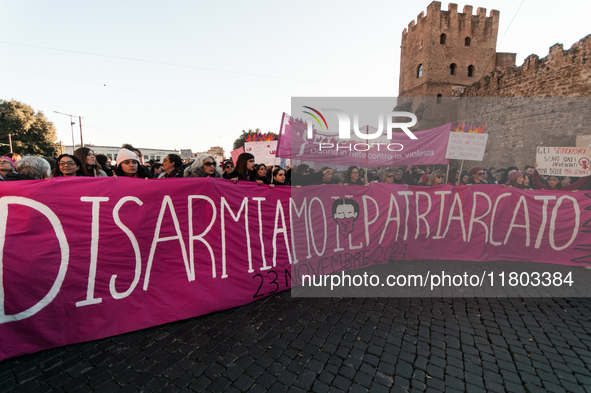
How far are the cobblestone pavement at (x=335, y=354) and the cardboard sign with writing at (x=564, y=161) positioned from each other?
207 inches

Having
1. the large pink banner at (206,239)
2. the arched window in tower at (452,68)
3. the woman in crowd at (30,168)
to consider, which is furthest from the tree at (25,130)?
the arched window in tower at (452,68)

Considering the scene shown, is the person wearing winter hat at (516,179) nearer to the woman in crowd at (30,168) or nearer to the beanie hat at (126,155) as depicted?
the beanie hat at (126,155)

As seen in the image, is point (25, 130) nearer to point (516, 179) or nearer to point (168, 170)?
point (168, 170)

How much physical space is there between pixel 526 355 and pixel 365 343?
1.42 metres

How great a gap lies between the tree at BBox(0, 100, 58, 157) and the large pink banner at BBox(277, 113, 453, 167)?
40302mm

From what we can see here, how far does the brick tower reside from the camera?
30.1 meters

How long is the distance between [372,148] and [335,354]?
5.26m

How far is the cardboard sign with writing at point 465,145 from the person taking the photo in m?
6.43

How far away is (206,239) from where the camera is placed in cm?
331

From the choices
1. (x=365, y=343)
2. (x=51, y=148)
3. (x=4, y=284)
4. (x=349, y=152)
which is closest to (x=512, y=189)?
(x=349, y=152)

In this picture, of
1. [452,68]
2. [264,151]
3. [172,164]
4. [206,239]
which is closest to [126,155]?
[172,164]

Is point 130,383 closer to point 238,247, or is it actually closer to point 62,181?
point 238,247

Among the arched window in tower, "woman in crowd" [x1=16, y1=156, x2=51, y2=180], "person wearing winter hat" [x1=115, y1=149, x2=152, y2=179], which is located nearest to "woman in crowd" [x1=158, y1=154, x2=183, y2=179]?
"person wearing winter hat" [x1=115, y1=149, x2=152, y2=179]

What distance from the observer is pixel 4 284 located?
2.37 meters
